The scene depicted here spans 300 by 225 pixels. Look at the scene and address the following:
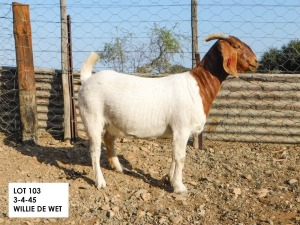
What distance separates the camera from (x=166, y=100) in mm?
5777

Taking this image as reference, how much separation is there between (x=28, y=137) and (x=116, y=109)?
2.50 meters

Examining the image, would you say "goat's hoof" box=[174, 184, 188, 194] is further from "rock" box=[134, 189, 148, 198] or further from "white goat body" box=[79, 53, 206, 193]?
"rock" box=[134, 189, 148, 198]

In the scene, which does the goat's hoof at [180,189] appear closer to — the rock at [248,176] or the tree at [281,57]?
the rock at [248,176]

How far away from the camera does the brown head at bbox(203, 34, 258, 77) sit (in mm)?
5684

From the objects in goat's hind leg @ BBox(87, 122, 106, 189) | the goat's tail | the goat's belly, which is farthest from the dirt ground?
the goat's tail

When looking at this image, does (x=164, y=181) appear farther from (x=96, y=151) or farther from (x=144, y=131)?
(x=96, y=151)

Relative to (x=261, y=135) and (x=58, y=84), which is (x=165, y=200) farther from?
(x=58, y=84)

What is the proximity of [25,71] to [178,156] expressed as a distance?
317cm

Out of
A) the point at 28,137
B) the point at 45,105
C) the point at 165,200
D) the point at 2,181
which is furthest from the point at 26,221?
the point at 45,105

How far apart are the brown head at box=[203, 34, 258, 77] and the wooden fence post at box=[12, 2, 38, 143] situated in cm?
317

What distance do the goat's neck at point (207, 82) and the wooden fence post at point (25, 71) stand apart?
9.92 ft

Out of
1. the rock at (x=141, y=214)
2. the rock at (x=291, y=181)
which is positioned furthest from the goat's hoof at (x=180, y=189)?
the rock at (x=291, y=181)

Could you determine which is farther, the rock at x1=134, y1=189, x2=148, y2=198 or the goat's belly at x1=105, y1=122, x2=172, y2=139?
the goat's belly at x1=105, y1=122, x2=172, y2=139

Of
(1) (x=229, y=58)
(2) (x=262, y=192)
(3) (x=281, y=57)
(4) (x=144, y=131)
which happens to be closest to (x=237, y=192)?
(2) (x=262, y=192)
